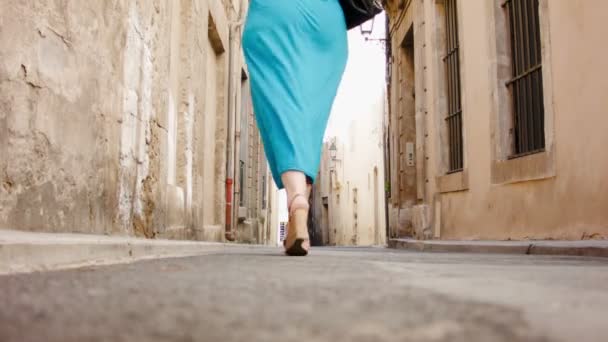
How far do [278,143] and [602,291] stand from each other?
1803 millimetres

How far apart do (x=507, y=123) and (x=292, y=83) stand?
3.49 metres

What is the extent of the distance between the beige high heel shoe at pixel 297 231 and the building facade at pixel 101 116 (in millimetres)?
1001

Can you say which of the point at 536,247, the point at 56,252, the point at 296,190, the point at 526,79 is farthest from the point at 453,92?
Result: the point at 56,252

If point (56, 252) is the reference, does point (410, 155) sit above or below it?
above

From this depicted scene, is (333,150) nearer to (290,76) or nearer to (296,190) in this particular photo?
(290,76)

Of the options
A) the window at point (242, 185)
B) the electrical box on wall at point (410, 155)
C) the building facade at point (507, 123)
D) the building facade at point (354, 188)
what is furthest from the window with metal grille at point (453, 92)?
the building facade at point (354, 188)

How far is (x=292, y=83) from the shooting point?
9.34 feet

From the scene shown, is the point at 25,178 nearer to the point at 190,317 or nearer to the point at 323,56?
the point at 323,56

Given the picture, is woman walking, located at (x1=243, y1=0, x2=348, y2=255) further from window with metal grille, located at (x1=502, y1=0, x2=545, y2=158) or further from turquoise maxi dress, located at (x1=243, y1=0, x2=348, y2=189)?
window with metal grille, located at (x1=502, y1=0, x2=545, y2=158)

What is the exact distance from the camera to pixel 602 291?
116 centimetres

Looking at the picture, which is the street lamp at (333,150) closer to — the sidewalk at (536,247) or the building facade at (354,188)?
the building facade at (354,188)

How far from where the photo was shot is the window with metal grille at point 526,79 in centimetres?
521

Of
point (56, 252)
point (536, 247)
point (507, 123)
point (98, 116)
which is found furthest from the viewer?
point (507, 123)

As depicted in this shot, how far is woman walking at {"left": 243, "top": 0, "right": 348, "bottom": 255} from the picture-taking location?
2.78m
